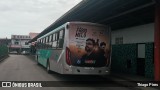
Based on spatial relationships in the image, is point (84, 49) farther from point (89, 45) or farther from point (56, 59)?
point (56, 59)

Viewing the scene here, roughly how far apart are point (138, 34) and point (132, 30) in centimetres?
117

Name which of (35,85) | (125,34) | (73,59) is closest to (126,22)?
(125,34)

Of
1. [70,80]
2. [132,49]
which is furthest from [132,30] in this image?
[70,80]

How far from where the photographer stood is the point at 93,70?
15.7 meters

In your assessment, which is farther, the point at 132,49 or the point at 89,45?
the point at 132,49

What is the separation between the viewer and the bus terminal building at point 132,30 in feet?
51.3

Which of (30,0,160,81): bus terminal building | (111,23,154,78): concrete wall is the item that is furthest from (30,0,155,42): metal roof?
(111,23,154,78): concrete wall

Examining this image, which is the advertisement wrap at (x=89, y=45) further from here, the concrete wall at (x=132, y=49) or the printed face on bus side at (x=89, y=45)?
the concrete wall at (x=132, y=49)

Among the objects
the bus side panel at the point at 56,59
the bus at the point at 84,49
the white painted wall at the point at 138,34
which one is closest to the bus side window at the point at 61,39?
the bus at the point at 84,49

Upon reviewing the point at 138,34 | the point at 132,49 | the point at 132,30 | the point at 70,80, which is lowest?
the point at 70,80

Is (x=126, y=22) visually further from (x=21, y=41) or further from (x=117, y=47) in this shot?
(x=21, y=41)

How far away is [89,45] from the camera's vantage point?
15.8 metres

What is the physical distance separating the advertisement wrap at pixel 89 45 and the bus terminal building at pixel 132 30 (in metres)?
1.30

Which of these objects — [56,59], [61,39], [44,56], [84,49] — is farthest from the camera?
[44,56]
